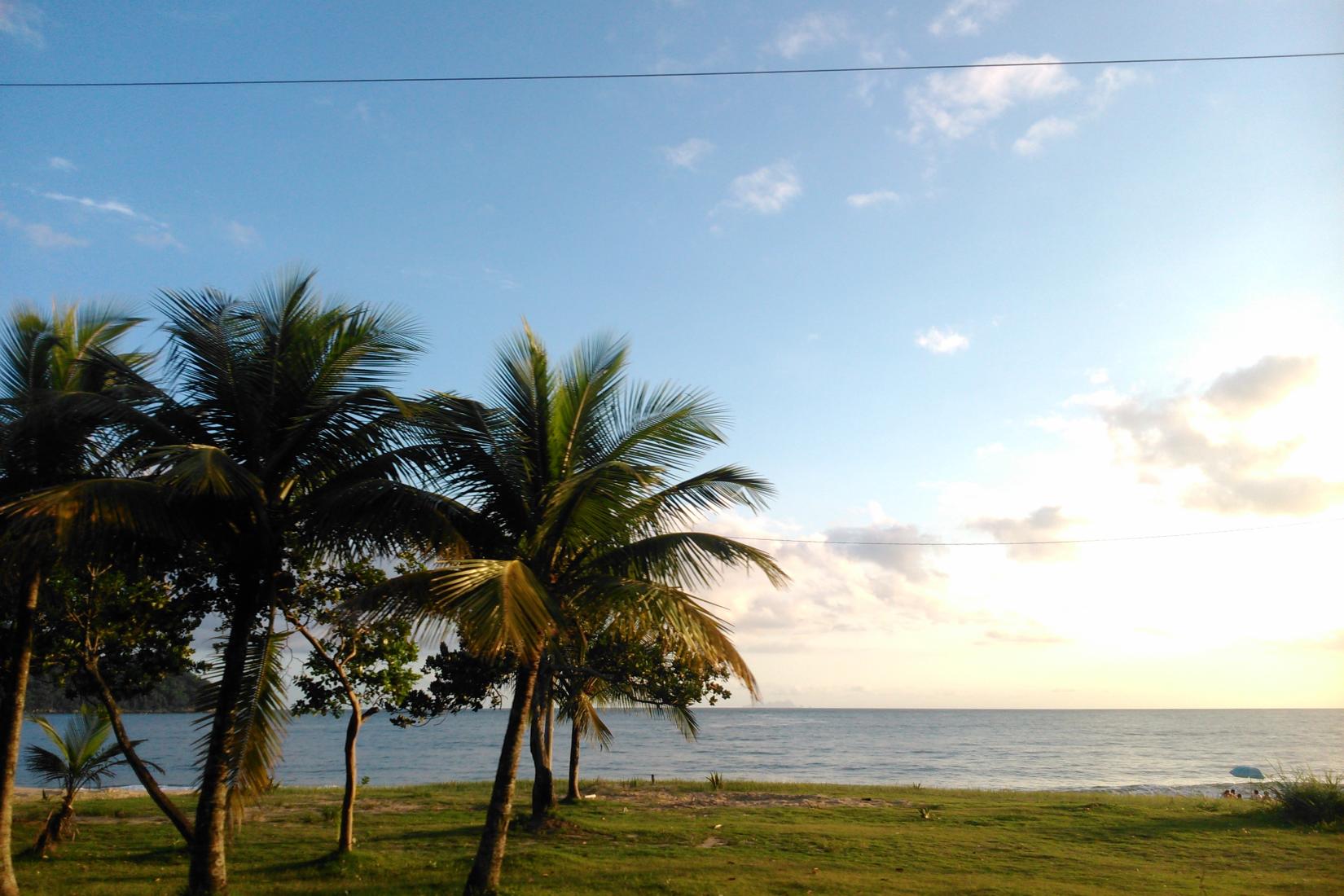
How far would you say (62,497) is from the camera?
22.9 ft

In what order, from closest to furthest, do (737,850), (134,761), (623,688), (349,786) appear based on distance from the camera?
(134,761)
(349,786)
(737,850)
(623,688)

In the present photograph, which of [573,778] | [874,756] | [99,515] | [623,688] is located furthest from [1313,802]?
[874,756]

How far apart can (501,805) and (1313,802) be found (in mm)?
16906

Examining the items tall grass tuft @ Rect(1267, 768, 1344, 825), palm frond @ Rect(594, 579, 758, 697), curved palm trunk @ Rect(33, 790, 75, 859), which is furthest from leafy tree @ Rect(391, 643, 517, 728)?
tall grass tuft @ Rect(1267, 768, 1344, 825)

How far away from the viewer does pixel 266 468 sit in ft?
29.5

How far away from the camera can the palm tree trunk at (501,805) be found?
9414 millimetres

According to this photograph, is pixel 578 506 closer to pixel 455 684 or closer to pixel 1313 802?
pixel 455 684

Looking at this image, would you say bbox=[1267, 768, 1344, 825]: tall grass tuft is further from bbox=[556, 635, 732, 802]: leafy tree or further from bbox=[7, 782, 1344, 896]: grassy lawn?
bbox=[556, 635, 732, 802]: leafy tree

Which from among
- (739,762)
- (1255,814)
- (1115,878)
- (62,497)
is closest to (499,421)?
(62,497)

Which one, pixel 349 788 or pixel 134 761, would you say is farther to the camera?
pixel 349 788

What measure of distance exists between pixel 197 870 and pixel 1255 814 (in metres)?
20.0

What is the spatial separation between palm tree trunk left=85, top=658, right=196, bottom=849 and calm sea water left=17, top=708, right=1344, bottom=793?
15.6 m

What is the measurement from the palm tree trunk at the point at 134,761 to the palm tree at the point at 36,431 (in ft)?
5.12

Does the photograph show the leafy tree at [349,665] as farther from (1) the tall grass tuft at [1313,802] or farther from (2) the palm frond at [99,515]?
(1) the tall grass tuft at [1313,802]
